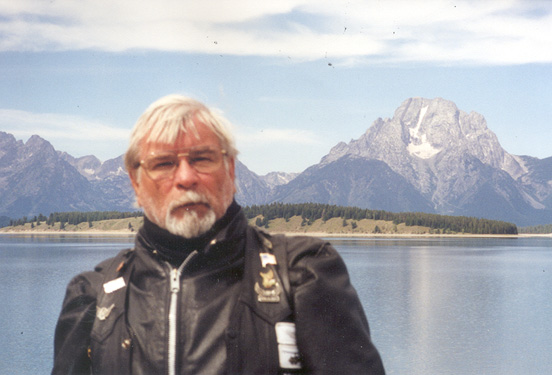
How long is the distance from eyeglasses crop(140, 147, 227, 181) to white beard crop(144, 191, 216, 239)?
0.18 metres

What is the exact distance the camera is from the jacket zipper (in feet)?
12.0

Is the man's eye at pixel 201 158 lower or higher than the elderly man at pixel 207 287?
higher

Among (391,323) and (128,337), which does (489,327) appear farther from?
(128,337)

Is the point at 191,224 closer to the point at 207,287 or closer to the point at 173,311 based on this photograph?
the point at 207,287

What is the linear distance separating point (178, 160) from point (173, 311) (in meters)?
0.91

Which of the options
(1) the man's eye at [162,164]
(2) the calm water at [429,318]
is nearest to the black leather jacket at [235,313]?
(1) the man's eye at [162,164]

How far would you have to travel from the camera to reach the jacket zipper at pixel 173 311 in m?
3.66

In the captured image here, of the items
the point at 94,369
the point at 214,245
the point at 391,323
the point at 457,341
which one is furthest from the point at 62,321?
the point at 391,323

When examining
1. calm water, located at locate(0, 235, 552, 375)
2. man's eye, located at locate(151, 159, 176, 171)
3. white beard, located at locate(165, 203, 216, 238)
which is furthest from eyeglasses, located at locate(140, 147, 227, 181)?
calm water, located at locate(0, 235, 552, 375)

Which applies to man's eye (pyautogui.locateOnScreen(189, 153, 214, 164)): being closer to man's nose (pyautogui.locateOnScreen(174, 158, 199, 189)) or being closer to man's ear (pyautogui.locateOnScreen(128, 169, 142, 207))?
man's nose (pyautogui.locateOnScreen(174, 158, 199, 189))

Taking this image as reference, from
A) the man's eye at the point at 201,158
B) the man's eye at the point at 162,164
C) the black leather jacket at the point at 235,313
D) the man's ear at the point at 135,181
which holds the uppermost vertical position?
the man's eye at the point at 201,158

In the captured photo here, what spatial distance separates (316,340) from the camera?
140 inches

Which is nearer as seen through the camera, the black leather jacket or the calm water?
the black leather jacket

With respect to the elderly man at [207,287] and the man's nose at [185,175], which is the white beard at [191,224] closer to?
the elderly man at [207,287]
